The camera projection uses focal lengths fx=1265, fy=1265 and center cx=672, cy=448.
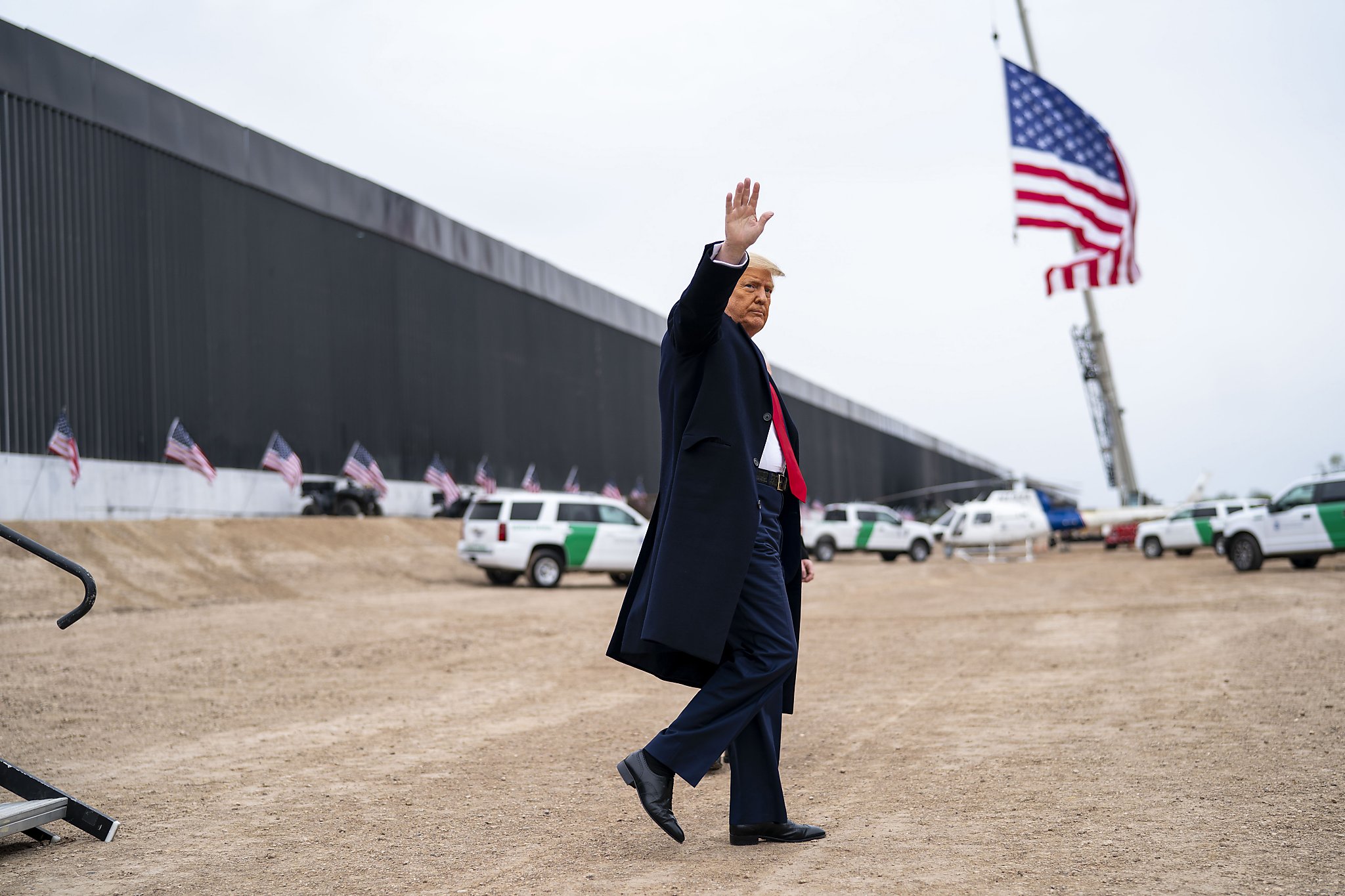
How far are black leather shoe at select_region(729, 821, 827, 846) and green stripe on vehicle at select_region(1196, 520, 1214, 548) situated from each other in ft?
105

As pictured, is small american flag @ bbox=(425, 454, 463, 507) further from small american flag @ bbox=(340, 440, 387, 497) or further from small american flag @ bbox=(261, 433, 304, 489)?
small american flag @ bbox=(261, 433, 304, 489)

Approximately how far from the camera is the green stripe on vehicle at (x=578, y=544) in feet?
77.6

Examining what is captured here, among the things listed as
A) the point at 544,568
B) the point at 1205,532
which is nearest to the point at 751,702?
the point at 544,568

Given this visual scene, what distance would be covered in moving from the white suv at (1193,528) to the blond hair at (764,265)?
102 ft

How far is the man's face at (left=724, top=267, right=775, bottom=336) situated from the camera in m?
4.30

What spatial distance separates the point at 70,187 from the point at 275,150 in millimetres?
8341

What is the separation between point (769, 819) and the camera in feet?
13.5

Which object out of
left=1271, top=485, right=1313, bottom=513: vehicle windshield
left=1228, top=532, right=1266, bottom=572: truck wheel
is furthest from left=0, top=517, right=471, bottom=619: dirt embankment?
left=1271, top=485, right=1313, bottom=513: vehicle windshield

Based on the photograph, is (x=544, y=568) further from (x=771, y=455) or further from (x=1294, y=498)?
(x=771, y=455)

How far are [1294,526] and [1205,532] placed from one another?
35.9 feet

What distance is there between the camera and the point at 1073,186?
2742 cm

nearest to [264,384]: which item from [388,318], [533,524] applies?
[388,318]

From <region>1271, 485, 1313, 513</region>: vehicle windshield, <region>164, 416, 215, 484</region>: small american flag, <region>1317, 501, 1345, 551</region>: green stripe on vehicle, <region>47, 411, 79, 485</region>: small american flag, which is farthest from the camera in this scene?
<region>164, 416, 215, 484</region>: small american flag

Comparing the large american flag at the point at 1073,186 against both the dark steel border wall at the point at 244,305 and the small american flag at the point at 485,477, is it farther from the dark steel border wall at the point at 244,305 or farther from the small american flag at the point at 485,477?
the small american flag at the point at 485,477
